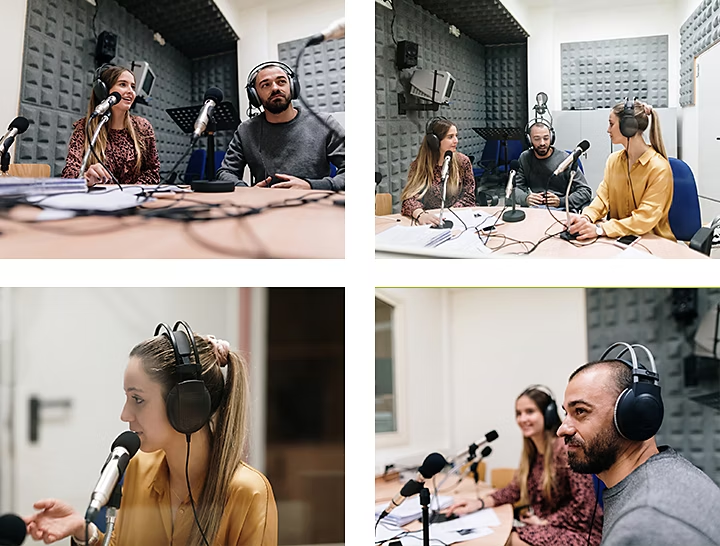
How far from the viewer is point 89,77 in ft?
4.78

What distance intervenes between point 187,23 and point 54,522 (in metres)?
0.98

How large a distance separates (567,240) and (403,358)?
387 mm

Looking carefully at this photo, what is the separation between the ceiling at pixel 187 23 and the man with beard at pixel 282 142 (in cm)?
9

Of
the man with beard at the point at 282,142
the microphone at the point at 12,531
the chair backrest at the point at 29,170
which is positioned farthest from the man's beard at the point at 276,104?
the microphone at the point at 12,531

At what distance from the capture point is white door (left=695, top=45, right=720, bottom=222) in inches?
55.1

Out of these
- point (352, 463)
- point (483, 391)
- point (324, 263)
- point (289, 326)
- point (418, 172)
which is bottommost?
point (352, 463)

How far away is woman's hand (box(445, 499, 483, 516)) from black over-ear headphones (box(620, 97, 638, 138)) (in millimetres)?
758

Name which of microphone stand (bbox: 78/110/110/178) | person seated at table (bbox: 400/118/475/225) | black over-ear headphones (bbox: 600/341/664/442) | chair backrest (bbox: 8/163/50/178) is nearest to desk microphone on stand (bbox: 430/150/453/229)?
person seated at table (bbox: 400/118/475/225)

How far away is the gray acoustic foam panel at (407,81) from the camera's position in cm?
146

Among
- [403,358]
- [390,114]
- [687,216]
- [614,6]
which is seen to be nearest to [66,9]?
[390,114]

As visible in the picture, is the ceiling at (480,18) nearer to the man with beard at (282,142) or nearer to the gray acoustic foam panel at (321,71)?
the gray acoustic foam panel at (321,71)

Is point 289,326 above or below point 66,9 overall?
below

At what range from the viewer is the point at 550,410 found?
56.5 inches

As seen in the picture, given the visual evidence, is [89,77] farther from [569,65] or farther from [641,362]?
[641,362]
